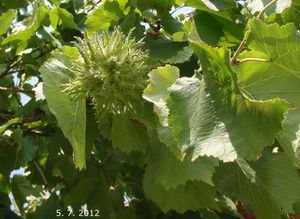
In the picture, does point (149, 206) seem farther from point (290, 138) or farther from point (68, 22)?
point (290, 138)

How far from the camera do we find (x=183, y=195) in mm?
1975

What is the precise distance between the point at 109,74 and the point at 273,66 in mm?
434

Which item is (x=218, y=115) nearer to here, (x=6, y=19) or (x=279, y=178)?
(x=279, y=178)

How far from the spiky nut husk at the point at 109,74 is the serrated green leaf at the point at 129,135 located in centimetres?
38

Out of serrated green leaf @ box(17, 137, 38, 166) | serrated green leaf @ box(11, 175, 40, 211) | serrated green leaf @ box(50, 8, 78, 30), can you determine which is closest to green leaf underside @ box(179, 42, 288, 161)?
serrated green leaf @ box(50, 8, 78, 30)

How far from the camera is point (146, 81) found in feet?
4.90

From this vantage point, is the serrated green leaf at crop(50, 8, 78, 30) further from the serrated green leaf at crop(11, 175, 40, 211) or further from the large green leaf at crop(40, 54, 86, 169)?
the serrated green leaf at crop(11, 175, 40, 211)

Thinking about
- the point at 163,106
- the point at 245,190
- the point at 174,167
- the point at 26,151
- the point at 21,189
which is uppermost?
the point at 163,106

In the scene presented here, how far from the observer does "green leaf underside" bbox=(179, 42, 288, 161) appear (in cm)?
122

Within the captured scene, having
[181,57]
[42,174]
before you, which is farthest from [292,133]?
[42,174]

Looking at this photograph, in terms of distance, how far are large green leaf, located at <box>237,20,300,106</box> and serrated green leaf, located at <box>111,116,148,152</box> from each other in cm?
61

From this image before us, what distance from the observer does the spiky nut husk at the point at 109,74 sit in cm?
142

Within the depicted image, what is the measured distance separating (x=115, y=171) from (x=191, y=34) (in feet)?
4.09

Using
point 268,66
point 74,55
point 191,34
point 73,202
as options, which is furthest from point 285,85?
point 73,202
